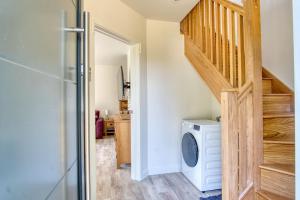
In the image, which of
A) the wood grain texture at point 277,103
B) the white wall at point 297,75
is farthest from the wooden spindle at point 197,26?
the white wall at point 297,75

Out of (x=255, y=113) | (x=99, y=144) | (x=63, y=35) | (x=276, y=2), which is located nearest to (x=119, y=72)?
(x=99, y=144)

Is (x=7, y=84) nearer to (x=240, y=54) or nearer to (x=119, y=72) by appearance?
(x=240, y=54)

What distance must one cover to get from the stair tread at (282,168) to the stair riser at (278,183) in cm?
3

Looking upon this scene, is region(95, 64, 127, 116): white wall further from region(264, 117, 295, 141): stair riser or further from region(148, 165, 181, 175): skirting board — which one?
region(264, 117, 295, 141): stair riser

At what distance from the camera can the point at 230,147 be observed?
1.71 meters

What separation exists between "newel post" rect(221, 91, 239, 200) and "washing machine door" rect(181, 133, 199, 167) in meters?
1.00

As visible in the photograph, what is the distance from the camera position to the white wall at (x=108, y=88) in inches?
276

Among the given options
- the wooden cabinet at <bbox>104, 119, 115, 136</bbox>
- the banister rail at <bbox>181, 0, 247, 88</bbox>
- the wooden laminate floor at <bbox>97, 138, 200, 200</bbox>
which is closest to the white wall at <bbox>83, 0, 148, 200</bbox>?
the wooden laminate floor at <bbox>97, 138, 200, 200</bbox>

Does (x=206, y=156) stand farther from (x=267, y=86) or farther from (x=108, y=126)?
(x=108, y=126)

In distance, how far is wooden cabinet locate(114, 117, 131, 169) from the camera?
11.7ft

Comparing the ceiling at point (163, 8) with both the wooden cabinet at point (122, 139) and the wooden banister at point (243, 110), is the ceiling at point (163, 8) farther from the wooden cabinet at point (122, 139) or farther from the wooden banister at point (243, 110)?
the wooden cabinet at point (122, 139)

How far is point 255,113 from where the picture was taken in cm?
181

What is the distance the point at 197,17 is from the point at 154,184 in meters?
2.45

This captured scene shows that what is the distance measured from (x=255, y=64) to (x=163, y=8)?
5.44 feet
